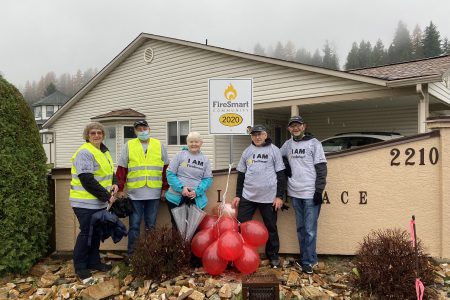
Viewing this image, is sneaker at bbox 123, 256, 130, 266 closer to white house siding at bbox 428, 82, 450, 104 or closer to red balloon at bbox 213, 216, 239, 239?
red balloon at bbox 213, 216, 239, 239

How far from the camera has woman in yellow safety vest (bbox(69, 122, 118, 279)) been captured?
156 inches

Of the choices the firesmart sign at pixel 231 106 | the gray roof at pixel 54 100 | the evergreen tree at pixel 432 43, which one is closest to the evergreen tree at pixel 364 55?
the evergreen tree at pixel 432 43

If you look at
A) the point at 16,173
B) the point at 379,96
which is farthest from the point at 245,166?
the point at 379,96

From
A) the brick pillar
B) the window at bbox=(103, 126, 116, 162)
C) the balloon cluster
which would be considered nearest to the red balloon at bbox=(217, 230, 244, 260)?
the balloon cluster

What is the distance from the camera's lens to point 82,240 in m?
4.12

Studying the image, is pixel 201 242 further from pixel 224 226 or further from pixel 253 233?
pixel 253 233

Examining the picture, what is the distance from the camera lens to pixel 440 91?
33.6 ft

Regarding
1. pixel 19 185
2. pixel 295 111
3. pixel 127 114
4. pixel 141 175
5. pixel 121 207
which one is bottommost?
pixel 121 207

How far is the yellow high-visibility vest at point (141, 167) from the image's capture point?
4383mm

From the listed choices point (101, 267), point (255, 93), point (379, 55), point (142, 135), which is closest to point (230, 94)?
point (142, 135)

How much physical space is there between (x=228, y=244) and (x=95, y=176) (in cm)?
161

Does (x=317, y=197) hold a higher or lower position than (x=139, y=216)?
higher

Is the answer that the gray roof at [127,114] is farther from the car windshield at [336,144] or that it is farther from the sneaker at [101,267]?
the sneaker at [101,267]

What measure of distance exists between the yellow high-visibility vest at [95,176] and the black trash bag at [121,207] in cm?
21
